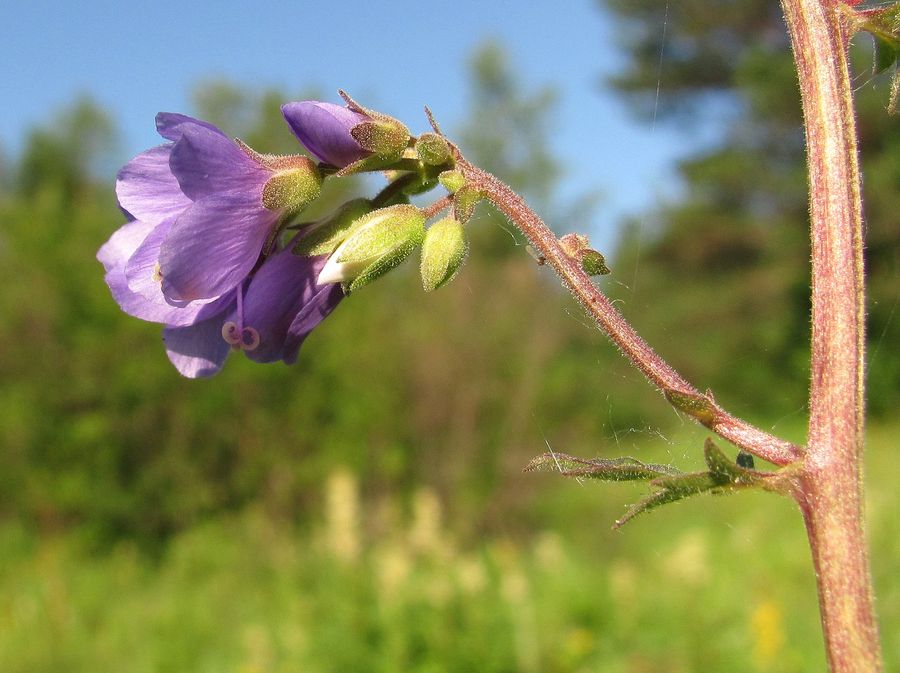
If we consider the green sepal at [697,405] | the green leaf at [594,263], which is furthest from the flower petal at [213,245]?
the green sepal at [697,405]

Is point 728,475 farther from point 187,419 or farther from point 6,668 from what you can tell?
point 187,419

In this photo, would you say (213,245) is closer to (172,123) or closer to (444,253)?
(172,123)

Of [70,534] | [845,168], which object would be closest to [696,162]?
[70,534]

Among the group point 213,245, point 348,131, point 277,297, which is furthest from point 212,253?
point 348,131

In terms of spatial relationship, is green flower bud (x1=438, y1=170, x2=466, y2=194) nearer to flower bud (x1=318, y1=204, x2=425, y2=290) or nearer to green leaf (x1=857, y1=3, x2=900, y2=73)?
flower bud (x1=318, y1=204, x2=425, y2=290)

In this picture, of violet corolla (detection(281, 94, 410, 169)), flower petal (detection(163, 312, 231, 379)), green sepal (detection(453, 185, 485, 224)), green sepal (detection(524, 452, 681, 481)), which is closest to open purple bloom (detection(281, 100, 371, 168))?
violet corolla (detection(281, 94, 410, 169))

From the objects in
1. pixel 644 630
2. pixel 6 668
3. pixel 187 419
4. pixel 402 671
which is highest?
pixel 402 671

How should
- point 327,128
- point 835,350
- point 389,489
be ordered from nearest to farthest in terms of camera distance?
point 835,350
point 327,128
point 389,489
